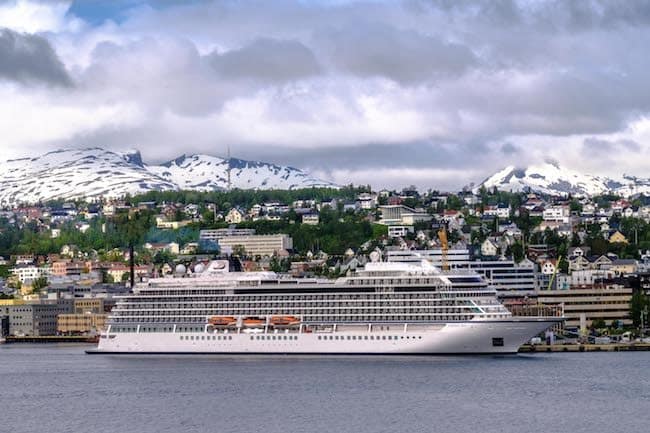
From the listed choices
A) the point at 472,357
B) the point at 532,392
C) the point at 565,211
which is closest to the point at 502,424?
the point at 532,392

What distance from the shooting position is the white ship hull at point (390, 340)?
7681 centimetres

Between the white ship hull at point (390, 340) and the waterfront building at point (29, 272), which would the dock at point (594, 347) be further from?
the waterfront building at point (29, 272)

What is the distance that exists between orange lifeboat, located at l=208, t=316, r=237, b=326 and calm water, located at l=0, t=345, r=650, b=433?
2664 millimetres

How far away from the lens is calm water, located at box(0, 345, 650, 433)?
53188 mm

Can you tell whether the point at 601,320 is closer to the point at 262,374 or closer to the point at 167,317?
the point at 167,317

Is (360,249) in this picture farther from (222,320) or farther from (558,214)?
(222,320)

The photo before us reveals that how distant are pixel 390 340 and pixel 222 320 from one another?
9.30m

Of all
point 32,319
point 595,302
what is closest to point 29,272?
point 32,319

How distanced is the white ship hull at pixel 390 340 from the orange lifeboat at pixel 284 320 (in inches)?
22.6

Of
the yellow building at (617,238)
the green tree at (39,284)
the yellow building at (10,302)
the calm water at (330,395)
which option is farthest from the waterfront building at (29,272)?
the calm water at (330,395)

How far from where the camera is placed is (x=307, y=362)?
75250 mm

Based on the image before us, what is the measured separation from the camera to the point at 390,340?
7744 cm

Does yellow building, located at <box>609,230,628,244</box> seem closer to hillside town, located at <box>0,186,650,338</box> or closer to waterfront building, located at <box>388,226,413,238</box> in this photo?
hillside town, located at <box>0,186,650,338</box>

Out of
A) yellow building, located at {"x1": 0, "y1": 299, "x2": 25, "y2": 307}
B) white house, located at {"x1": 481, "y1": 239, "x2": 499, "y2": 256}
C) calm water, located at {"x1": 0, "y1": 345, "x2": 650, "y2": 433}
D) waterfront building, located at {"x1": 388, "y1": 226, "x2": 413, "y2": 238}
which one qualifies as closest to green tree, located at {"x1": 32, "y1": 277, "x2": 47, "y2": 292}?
yellow building, located at {"x1": 0, "y1": 299, "x2": 25, "y2": 307}
